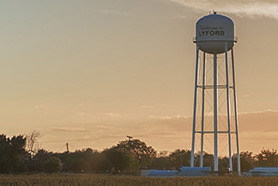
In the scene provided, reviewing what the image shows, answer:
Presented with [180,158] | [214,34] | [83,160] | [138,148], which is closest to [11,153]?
[83,160]

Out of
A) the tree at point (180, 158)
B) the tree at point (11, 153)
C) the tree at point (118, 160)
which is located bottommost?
the tree at point (11, 153)

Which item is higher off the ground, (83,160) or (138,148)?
(138,148)

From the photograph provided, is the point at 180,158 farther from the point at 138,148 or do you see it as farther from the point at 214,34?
the point at 214,34

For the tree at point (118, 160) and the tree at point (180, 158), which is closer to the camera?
the tree at point (118, 160)

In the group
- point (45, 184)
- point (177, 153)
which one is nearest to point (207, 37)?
point (45, 184)

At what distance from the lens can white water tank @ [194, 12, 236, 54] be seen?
221 feet

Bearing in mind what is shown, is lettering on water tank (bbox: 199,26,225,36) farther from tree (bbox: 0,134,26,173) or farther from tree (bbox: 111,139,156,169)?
tree (bbox: 111,139,156,169)

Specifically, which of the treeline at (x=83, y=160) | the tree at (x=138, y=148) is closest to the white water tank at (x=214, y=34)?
the treeline at (x=83, y=160)

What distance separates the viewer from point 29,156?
91.9 metres

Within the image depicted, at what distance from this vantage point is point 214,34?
221 feet

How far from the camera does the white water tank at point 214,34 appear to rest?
67.4m

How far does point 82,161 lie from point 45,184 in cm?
4669

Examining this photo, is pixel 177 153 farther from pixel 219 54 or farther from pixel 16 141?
pixel 219 54

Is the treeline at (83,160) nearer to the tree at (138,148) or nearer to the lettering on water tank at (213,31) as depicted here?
the tree at (138,148)
